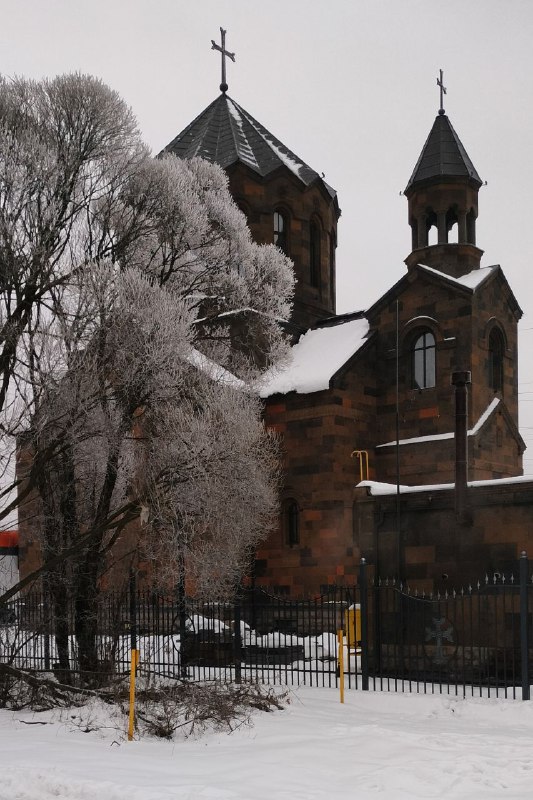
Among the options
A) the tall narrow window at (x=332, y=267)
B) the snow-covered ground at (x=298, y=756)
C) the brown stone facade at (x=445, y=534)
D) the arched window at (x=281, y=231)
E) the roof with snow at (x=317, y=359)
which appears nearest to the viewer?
the snow-covered ground at (x=298, y=756)

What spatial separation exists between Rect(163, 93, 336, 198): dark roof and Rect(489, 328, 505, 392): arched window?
378 inches

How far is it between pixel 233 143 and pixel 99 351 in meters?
18.8

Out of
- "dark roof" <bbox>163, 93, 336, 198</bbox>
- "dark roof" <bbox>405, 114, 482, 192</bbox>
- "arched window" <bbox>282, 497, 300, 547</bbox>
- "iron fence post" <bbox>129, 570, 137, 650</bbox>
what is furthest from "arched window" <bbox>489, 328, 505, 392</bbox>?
"iron fence post" <bbox>129, 570, 137, 650</bbox>

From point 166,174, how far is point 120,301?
3670mm

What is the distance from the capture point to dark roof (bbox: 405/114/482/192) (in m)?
31.0

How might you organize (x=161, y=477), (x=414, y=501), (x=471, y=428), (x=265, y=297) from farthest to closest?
(x=471, y=428), (x=265, y=297), (x=414, y=501), (x=161, y=477)

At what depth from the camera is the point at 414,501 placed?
63.6ft

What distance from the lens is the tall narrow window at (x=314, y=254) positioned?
116 feet

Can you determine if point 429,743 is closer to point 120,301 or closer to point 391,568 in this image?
point 391,568

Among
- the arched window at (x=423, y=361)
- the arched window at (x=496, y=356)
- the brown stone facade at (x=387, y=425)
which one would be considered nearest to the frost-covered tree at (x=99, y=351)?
the brown stone facade at (x=387, y=425)

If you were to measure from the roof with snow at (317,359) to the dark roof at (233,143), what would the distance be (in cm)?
621

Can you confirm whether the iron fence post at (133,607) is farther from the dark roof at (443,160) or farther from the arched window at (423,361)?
the dark roof at (443,160)

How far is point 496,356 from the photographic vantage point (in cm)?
2947

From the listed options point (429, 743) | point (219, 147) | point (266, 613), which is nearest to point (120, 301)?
point (429, 743)
